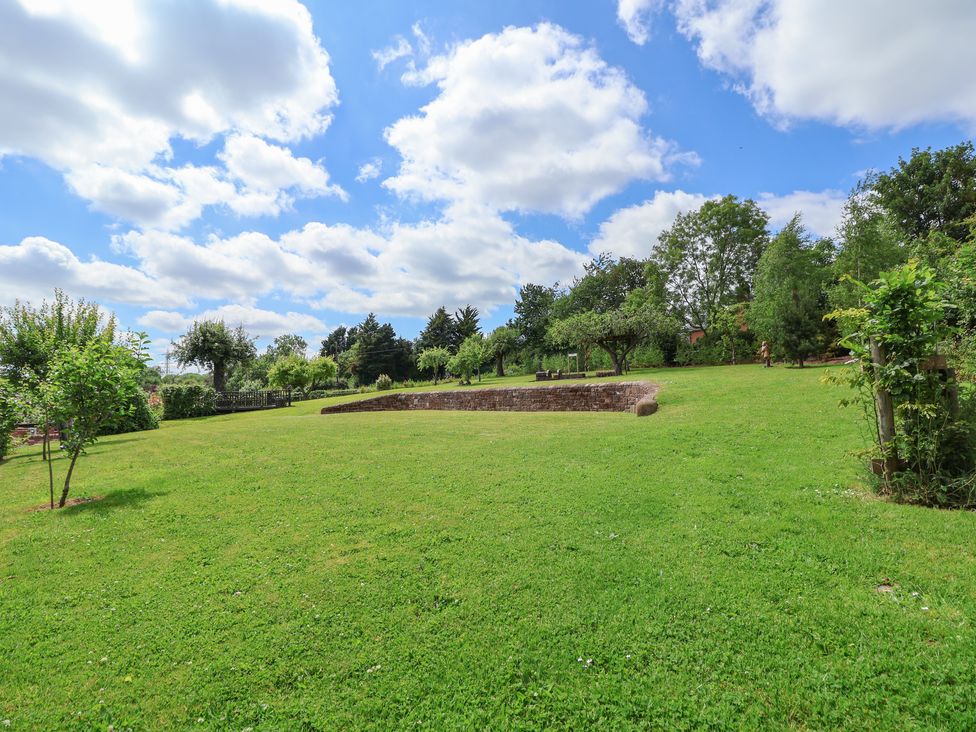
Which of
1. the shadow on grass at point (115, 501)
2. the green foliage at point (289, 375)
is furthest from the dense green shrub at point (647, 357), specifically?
the shadow on grass at point (115, 501)

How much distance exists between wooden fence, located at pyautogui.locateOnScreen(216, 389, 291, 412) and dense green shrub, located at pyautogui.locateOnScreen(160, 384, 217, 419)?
51.6 inches

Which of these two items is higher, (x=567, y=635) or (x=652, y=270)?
(x=652, y=270)

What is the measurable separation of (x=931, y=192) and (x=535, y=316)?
105 ft

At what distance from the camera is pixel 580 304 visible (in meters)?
45.9

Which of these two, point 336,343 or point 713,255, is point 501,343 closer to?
point 713,255

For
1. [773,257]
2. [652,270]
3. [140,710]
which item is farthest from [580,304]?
[140,710]

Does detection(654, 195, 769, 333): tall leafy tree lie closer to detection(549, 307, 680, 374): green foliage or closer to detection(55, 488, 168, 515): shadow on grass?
detection(549, 307, 680, 374): green foliage

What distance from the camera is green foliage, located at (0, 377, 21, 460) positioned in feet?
27.5

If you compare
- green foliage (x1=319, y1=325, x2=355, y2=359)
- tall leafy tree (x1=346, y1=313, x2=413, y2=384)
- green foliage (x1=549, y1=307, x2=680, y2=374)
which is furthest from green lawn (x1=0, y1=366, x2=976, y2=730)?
green foliage (x1=319, y1=325, x2=355, y2=359)

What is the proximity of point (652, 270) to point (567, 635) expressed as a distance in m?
37.0

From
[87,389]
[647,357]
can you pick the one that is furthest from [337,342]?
[87,389]

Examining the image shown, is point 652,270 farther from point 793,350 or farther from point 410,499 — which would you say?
point 410,499

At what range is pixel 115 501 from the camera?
6.24 metres

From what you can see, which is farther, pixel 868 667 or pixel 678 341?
pixel 678 341
